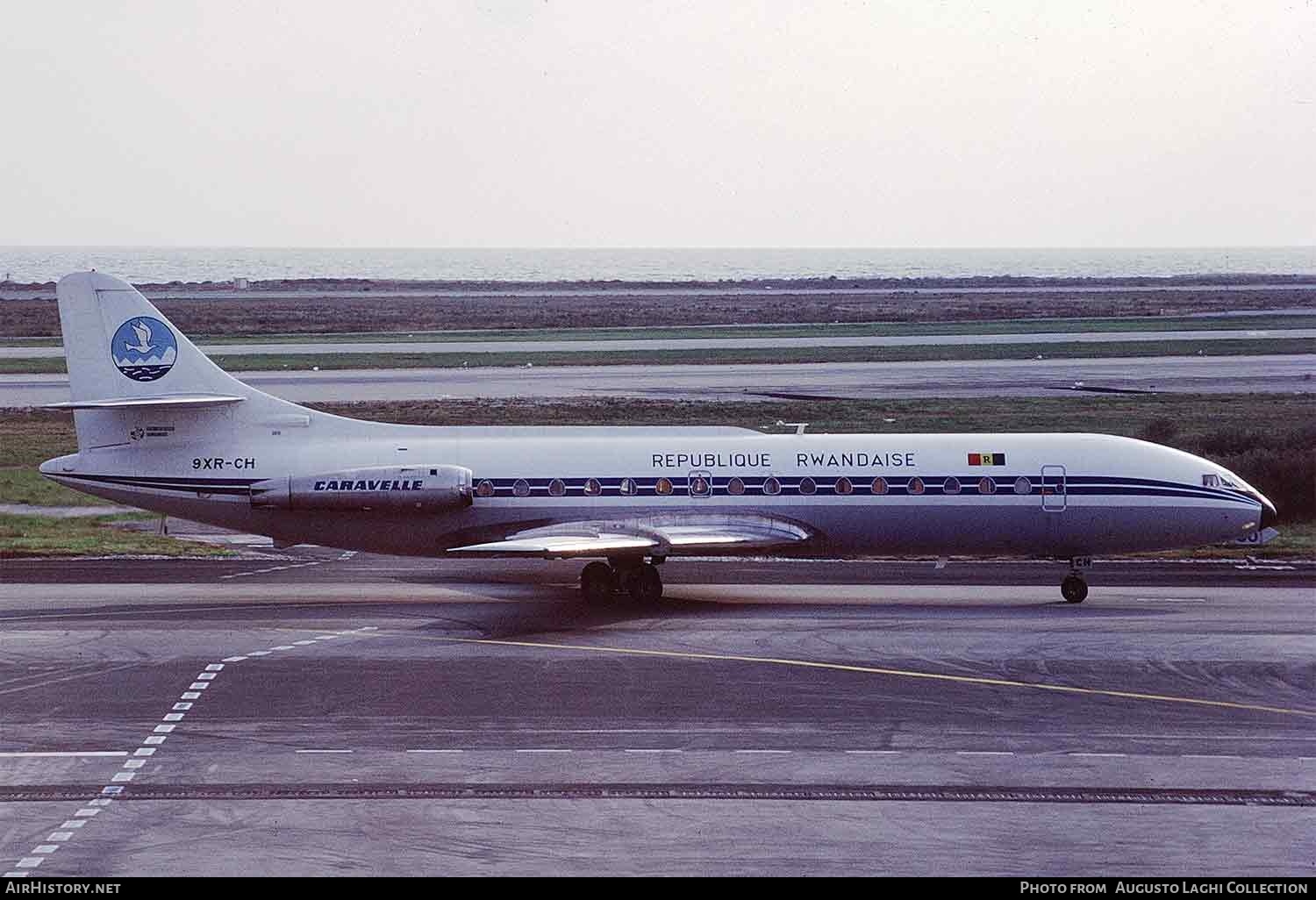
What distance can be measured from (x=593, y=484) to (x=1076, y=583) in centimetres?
1023

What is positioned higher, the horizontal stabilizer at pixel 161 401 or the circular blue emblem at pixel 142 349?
the circular blue emblem at pixel 142 349

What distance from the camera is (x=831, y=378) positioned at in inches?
2776

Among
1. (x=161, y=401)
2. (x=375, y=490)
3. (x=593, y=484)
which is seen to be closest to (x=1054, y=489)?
(x=593, y=484)

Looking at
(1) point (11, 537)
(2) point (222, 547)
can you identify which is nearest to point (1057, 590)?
(2) point (222, 547)

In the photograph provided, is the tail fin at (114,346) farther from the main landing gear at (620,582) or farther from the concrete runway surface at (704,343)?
the concrete runway surface at (704,343)

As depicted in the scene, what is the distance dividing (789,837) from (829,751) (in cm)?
365

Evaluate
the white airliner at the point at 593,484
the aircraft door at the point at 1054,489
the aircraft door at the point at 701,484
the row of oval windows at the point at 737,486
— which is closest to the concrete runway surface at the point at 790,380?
the white airliner at the point at 593,484

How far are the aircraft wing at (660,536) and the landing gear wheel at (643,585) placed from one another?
0.97 metres

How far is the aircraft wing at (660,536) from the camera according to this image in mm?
29781

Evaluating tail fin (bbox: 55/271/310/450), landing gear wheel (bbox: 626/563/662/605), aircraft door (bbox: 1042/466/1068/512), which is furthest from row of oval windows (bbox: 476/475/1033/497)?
Answer: tail fin (bbox: 55/271/310/450)

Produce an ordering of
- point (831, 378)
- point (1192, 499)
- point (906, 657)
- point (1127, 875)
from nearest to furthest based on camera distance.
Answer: point (1127, 875), point (906, 657), point (1192, 499), point (831, 378)

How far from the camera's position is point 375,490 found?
30859 mm

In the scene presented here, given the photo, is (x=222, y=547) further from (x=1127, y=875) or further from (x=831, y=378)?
(x=831, y=378)

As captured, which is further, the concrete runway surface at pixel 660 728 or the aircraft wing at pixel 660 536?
the aircraft wing at pixel 660 536
